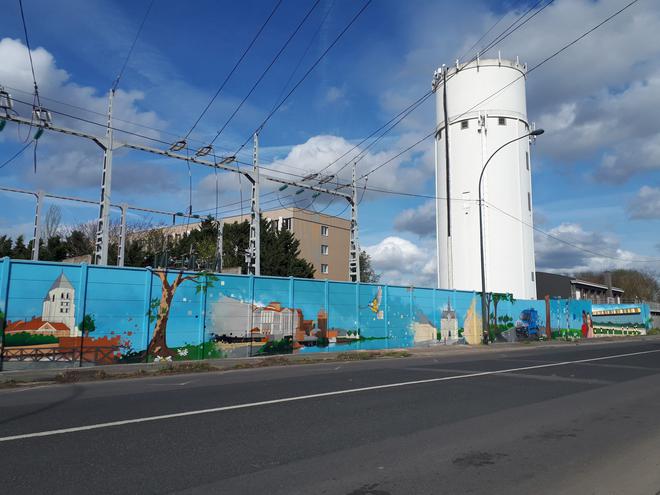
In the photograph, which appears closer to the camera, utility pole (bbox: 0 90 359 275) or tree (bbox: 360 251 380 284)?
utility pole (bbox: 0 90 359 275)

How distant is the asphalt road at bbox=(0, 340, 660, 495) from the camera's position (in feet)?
16.2

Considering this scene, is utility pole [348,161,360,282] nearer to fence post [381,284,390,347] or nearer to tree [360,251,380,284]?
fence post [381,284,390,347]

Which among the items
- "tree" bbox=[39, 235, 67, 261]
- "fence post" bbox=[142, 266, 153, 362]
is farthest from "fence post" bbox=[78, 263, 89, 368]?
"tree" bbox=[39, 235, 67, 261]

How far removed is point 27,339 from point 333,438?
11.9m

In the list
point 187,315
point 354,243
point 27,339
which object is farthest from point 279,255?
point 27,339

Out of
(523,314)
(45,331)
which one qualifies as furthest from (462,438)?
(523,314)

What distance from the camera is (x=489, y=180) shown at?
40.2 meters

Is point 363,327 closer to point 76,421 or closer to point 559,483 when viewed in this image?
point 76,421

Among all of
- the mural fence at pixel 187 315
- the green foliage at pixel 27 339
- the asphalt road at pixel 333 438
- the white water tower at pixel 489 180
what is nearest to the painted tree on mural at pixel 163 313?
the mural fence at pixel 187 315

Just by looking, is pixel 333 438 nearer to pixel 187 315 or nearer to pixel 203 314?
pixel 187 315

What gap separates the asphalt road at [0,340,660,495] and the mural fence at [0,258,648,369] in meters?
4.13

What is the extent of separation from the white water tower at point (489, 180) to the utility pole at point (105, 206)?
26353 mm

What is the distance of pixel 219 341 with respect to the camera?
19016mm

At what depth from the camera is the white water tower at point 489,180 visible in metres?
40.1
